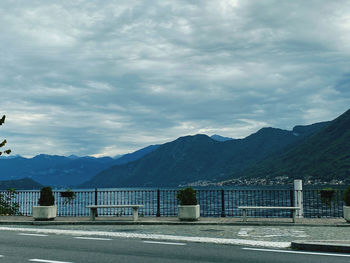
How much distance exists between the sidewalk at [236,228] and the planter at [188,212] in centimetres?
38

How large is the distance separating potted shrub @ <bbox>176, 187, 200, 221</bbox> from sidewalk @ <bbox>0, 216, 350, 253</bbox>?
467 millimetres

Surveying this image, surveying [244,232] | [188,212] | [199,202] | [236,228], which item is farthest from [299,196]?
[199,202]

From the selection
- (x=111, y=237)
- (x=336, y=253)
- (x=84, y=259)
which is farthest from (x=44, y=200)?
(x=336, y=253)

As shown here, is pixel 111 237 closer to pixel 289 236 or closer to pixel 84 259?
pixel 84 259

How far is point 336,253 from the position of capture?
10453mm

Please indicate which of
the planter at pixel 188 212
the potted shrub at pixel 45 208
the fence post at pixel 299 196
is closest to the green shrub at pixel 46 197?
the potted shrub at pixel 45 208

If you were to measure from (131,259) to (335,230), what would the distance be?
8.90 metres

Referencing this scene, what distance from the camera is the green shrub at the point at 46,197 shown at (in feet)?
66.3

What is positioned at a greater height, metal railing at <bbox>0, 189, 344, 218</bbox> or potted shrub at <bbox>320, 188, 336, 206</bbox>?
potted shrub at <bbox>320, 188, 336, 206</bbox>

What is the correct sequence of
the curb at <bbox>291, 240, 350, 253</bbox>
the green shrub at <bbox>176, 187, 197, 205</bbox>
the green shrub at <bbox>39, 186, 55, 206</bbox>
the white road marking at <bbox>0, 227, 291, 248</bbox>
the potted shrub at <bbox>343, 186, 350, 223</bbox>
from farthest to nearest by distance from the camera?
the green shrub at <bbox>39, 186, 55, 206</bbox>
the green shrub at <bbox>176, 187, 197, 205</bbox>
the potted shrub at <bbox>343, 186, 350, 223</bbox>
the white road marking at <bbox>0, 227, 291, 248</bbox>
the curb at <bbox>291, 240, 350, 253</bbox>

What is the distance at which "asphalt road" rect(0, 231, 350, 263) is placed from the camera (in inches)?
375

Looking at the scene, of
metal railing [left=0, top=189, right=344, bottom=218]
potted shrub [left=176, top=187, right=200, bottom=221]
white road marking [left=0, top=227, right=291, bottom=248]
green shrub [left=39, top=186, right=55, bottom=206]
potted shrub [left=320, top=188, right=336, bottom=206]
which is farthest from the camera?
metal railing [left=0, top=189, right=344, bottom=218]

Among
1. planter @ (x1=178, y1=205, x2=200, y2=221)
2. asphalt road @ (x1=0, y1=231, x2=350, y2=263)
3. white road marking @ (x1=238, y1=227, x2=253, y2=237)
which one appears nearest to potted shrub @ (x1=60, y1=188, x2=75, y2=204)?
planter @ (x1=178, y1=205, x2=200, y2=221)

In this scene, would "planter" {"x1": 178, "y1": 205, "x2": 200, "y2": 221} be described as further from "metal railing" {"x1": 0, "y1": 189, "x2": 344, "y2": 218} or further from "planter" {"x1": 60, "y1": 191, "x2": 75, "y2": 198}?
"planter" {"x1": 60, "y1": 191, "x2": 75, "y2": 198}
